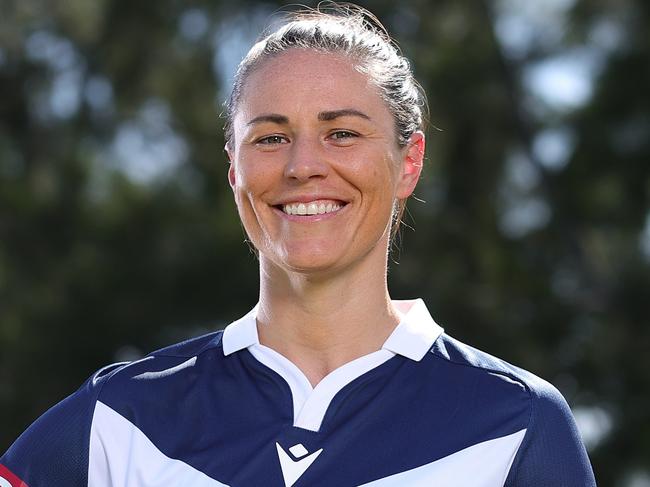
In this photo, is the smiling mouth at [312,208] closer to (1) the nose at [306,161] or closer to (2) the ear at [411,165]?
(1) the nose at [306,161]

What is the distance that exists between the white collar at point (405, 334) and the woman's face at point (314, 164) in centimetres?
14

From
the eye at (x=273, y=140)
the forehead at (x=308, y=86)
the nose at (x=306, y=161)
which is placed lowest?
the nose at (x=306, y=161)

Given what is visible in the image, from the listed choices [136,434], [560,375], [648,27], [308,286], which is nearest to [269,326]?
[308,286]

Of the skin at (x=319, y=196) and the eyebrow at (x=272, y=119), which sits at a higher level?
the eyebrow at (x=272, y=119)

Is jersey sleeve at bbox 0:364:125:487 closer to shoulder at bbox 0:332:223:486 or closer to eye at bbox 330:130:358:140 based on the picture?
shoulder at bbox 0:332:223:486

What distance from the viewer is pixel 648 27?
8.55 m

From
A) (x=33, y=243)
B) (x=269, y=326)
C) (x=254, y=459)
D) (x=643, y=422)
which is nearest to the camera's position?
(x=254, y=459)

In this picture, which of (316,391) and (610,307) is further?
(610,307)

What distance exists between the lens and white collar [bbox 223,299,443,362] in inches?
79.4

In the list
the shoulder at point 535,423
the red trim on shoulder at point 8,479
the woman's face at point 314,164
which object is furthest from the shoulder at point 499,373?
the red trim on shoulder at point 8,479

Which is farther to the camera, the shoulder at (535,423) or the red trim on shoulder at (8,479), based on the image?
the red trim on shoulder at (8,479)

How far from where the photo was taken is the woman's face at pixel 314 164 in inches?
75.4

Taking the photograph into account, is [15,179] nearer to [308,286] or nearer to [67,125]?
[67,125]

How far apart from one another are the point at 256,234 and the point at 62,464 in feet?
1.54
